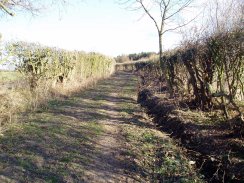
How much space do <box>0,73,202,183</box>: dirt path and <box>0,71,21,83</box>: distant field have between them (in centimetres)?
166

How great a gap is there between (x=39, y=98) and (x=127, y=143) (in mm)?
6203

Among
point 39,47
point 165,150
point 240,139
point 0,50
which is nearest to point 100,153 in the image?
point 165,150

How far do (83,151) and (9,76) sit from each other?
5848mm

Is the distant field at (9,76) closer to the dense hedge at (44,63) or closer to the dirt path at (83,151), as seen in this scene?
the dense hedge at (44,63)

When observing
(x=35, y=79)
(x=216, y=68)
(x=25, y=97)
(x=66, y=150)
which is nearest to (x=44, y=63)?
(x=35, y=79)

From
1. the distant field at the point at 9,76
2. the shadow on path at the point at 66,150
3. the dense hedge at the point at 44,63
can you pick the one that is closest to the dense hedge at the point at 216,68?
the shadow on path at the point at 66,150

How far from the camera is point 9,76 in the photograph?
1162 centimetres

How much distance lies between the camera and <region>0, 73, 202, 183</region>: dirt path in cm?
597

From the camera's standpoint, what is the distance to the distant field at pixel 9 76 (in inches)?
422

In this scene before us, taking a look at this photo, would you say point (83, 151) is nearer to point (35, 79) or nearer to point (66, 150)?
point (66, 150)

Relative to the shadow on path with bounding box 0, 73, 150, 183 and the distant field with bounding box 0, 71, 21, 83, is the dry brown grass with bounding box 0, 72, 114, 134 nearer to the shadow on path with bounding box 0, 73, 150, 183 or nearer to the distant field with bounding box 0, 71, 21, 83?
the distant field with bounding box 0, 71, 21, 83

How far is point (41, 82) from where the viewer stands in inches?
559

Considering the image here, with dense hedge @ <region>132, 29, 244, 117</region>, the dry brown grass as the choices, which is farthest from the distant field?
dense hedge @ <region>132, 29, 244, 117</region>

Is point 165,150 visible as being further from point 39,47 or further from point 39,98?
point 39,47
